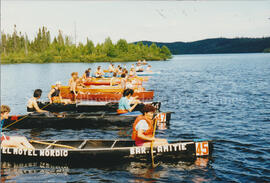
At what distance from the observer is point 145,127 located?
9.77m

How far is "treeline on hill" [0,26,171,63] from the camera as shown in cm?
12694

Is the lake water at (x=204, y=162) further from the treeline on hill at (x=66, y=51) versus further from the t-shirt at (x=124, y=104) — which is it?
the treeline on hill at (x=66, y=51)

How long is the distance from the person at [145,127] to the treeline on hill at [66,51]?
115m

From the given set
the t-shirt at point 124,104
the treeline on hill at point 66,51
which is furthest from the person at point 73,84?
the treeline on hill at point 66,51

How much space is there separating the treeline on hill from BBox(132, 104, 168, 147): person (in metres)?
115

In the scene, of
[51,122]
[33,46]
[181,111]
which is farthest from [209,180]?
[33,46]

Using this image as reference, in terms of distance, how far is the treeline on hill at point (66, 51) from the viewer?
12694 centimetres

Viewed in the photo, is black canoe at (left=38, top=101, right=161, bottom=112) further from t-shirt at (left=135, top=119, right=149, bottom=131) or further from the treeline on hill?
the treeline on hill

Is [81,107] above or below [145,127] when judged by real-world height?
below

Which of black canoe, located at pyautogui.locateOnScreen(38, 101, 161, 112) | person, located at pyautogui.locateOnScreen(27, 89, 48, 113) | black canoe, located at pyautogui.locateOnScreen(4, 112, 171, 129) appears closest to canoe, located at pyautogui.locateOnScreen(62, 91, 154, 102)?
black canoe, located at pyautogui.locateOnScreen(38, 101, 161, 112)

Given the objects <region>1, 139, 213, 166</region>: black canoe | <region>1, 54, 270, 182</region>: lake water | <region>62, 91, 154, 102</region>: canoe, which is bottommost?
<region>1, 54, 270, 182</region>: lake water

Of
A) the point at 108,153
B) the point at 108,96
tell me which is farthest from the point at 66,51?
the point at 108,153

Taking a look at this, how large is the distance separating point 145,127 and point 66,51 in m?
130

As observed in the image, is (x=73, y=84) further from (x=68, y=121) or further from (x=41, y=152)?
(x=41, y=152)
